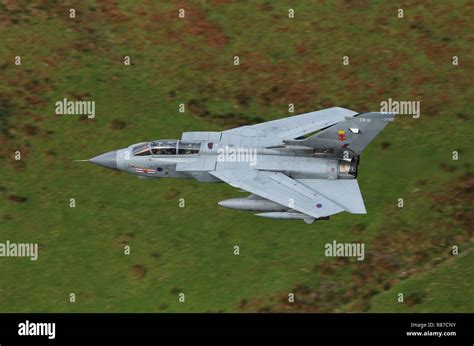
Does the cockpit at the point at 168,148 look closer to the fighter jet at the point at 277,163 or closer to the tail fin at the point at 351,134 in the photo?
the fighter jet at the point at 277,163

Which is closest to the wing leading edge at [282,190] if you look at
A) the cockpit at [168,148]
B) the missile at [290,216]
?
the missile at [290,216]

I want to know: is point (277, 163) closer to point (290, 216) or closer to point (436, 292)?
point (290, 216)

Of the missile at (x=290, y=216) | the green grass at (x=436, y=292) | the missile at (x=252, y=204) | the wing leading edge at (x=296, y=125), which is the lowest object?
the green grass at (x=436, y=292)

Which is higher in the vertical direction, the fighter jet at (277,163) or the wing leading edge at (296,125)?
the wing leading edge at (296,125)

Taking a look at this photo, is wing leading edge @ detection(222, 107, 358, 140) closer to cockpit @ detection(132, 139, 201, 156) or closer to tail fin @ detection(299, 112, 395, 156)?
cockpit @ detection(132, 139, 201, 156)

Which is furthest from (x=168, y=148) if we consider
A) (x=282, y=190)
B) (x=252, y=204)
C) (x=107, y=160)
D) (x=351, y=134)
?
(x=351, y=134)

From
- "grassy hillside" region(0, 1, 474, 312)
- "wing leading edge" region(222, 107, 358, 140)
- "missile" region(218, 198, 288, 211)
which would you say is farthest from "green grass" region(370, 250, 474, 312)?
"wing leading edge" region(222, 107, 358, 140)
